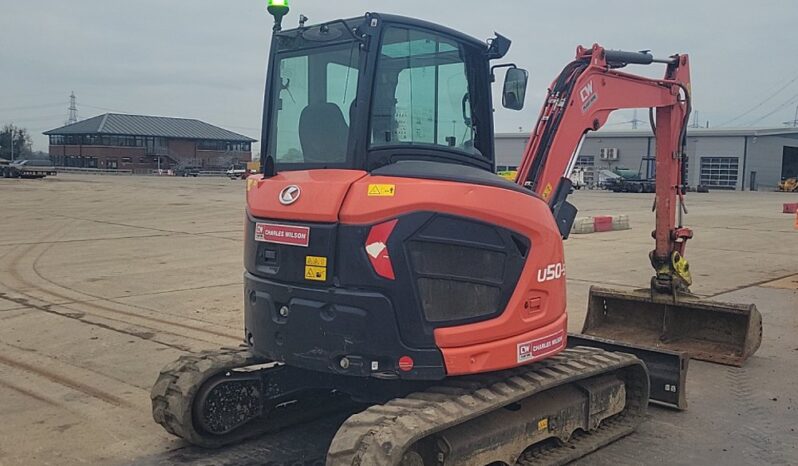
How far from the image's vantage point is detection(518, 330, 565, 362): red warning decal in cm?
450

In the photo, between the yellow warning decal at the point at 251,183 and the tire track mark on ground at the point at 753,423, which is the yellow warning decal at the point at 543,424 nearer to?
the tire track mark on ground at the point at 753,423

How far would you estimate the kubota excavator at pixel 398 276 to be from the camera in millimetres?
4039

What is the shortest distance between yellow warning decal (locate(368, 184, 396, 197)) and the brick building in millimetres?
88179

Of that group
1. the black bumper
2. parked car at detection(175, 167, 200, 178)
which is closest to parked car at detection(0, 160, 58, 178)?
parked car at detection(175, 167, 200, 178)

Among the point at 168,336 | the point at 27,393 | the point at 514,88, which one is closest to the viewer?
the point at 514,88

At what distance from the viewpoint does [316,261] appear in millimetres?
4152

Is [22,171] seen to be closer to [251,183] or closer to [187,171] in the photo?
[187,171]

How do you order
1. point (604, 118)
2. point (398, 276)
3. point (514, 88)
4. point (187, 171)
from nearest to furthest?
1. point (398, 276)
2. point (514, 88)
3. point (604, 118)
4. point (187, 171)


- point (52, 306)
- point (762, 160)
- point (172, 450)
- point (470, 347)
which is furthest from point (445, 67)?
point (762, 160)

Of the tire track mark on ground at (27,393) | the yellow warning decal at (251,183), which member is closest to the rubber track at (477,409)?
the yellow warning decal at (251,183)

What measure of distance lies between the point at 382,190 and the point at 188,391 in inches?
76.8

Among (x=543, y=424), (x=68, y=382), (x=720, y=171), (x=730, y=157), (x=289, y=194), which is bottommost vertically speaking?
(x=68, y=382)

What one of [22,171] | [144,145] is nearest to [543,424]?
[22,171]

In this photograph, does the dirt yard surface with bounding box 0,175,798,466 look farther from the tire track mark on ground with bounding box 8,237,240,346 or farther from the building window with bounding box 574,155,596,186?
the building window with bounding box 574,155,596,186
